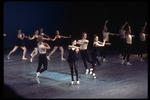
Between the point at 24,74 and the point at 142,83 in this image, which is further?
the point at 24,74

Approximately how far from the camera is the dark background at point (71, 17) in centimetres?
1772

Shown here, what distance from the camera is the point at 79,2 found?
21781 mm

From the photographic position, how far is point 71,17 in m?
Answer: 23.6

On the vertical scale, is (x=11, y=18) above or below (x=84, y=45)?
above

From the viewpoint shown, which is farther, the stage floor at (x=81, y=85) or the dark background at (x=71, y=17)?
the dark background at (x=71, y=17)

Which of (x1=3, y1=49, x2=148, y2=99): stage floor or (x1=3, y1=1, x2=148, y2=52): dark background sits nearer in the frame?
(x1=3, y1=49, x2=148, y2=99): stage floor

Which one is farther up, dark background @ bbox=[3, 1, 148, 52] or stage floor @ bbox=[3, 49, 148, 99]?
dark background @ bbox=[3, 1, 148, 52]

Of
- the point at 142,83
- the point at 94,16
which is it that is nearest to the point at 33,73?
the point at 142,83

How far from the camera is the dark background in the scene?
58.1 ft

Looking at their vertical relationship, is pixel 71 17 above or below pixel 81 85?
above

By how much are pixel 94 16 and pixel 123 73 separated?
42.6 ft

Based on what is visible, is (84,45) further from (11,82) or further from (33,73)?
(11,82)

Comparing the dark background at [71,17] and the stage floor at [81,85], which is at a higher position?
the dark background at [71,17]

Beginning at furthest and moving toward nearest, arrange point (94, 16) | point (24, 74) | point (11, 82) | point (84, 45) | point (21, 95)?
point (94, 16), point (24, 74), point (84, 45), point (11, 82), point (21, 95)
